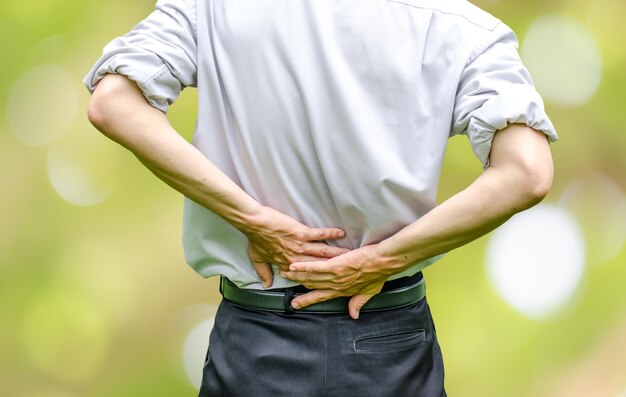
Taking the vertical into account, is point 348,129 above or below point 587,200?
above

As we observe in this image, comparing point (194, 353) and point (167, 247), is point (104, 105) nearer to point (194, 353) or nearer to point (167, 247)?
point (167, 247)

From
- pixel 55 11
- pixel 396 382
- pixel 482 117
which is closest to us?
pixel 482 117

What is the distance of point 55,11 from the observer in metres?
2.42

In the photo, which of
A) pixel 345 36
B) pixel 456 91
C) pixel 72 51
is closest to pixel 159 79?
pixel 345 36

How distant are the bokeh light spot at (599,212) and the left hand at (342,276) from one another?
1136 mm

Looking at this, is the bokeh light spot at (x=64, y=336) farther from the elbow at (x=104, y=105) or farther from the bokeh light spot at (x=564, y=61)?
the bokeh light spot at (x=564, y=61)

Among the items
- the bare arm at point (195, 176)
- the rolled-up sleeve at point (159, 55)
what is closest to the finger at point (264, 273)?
the bare arm at point (195, 176)

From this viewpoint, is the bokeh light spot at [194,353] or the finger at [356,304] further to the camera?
the bokeh light spot at [194,353]

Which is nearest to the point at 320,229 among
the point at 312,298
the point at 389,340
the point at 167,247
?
the point at 312,298

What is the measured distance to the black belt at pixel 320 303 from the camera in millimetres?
1476

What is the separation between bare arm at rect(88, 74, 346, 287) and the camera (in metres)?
1.37

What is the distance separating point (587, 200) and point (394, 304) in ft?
3.68

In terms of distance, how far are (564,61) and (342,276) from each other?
48.5 inches

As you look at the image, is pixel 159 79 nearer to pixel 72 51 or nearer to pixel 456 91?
pixel 456 91
